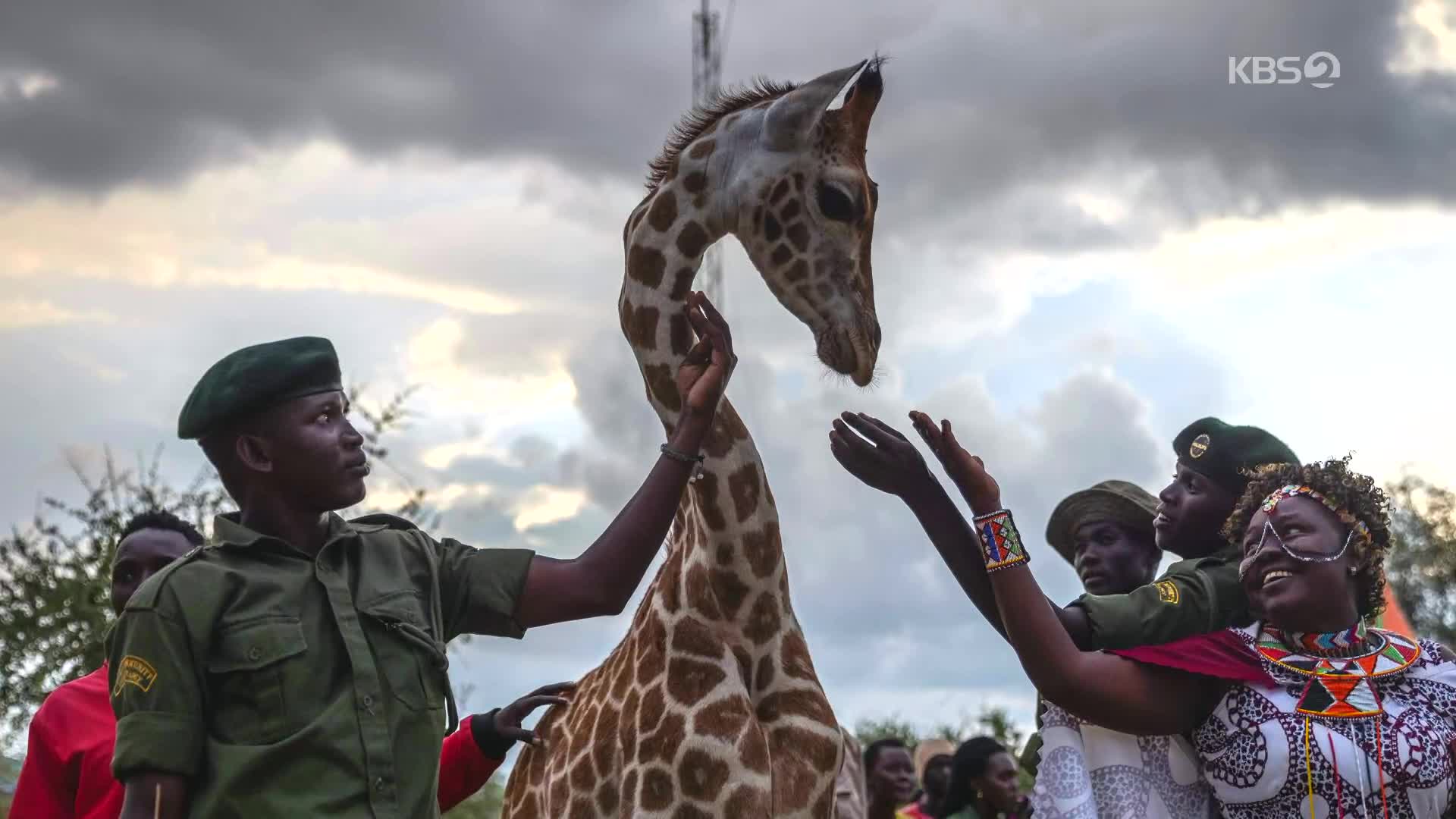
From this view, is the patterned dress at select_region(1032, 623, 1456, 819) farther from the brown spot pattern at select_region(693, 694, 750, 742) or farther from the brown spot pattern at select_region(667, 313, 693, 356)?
the brown spot pattern at select_region(667, 313, 693, 356)

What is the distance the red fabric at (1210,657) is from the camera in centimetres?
467

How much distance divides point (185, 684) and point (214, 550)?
33cm

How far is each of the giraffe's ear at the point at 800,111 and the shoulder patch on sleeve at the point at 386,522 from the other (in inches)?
73.9

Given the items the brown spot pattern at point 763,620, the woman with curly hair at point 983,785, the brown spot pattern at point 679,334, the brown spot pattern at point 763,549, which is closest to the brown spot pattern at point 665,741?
the brown spot pattern at point 763,620

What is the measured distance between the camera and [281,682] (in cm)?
323

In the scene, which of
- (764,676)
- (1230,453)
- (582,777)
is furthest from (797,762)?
(1230,453)

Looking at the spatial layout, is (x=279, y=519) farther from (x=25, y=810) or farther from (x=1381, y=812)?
(x=1381, y=812)

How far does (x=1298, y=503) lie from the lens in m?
4.84

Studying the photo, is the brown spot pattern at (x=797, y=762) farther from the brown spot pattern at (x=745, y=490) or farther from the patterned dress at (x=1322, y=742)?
the patterned dress at (x=1322, y=742)

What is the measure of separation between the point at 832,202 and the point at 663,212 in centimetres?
53

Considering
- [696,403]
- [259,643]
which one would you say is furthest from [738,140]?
[259,643]

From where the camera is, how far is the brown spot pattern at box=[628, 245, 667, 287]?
16.4 feet

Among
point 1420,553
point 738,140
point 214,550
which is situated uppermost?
point 1420,553

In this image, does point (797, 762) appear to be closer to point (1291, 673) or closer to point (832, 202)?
point (1291, 673)
